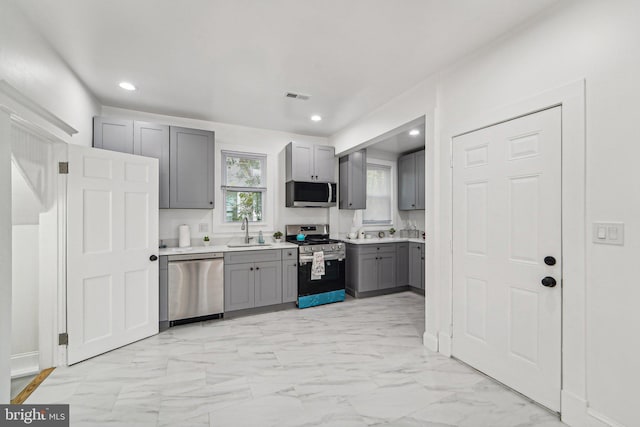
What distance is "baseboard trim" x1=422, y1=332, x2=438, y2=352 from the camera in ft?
9.01

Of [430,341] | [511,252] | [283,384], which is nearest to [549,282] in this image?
[511,252]

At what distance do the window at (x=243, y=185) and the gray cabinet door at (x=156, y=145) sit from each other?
851 millimetres

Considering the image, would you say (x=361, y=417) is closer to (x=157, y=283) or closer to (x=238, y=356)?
(x=238, y=356)

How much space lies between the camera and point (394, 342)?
2.95m

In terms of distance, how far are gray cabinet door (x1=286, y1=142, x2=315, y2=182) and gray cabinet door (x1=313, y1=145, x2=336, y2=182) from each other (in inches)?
3.0

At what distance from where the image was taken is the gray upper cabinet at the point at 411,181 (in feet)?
16.8

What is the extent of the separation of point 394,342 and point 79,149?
354 cm

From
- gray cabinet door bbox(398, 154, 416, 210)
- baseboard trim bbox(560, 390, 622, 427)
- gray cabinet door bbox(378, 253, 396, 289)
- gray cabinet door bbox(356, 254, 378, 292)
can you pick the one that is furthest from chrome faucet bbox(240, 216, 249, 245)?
baseboard trim bbox(560, 390, 622, 427)

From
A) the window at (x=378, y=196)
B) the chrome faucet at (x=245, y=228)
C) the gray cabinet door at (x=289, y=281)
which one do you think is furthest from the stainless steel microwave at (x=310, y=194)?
the window at (x=378, y=196)

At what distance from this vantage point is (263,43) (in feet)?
7.45

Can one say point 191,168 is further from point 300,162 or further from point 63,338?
point 63,338

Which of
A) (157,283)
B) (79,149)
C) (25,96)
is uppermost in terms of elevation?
(25,96)

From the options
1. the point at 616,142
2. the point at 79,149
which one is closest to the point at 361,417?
the point at 616,142

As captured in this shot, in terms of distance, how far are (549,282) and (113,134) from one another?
4.33 meters
